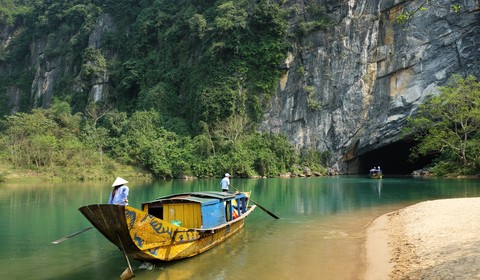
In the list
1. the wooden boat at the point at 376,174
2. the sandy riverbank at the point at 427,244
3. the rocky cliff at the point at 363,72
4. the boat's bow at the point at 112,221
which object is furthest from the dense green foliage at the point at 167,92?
the boat's bow at the point at 112,221

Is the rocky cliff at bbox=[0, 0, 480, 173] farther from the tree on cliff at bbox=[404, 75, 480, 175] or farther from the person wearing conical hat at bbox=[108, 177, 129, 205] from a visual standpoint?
the person wearing conical hat at bbox=[108, 177, 129, 205]

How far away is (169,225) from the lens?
8.18 metres

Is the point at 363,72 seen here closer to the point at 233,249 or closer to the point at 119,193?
the point at 233,249

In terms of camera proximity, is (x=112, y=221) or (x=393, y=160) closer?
(x=112, y=221)

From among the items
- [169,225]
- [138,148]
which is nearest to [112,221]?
[169,225]

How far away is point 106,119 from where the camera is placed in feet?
150

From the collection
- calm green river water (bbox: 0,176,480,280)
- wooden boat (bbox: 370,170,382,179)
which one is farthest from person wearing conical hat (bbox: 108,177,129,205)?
wooden boat (bbox: 370,170,382,179)

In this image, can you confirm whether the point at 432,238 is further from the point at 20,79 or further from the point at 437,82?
the point at 20,79

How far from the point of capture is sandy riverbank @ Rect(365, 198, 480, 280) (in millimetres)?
6980

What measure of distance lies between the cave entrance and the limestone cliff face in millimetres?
2281

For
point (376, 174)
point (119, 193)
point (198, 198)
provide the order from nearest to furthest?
point (119, 193), point (198, 198), point (376, 174)

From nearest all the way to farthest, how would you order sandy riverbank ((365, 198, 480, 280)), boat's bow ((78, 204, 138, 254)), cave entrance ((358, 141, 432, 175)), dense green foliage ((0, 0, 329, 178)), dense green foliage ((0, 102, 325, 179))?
sandy riverbank ((365, 198, 480, 280)), boat's bow ((78, 204, 138, 254)), dense green foliage ((0, 102, 325, 179)), dense green foliage ((0, 0, 329, 178)), cave entrance ((358, 141, 432, 175))

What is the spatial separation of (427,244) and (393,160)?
44280 millimetres

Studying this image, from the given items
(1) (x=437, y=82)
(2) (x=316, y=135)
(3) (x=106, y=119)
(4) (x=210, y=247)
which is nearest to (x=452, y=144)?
(1) (x=437, y=82)
